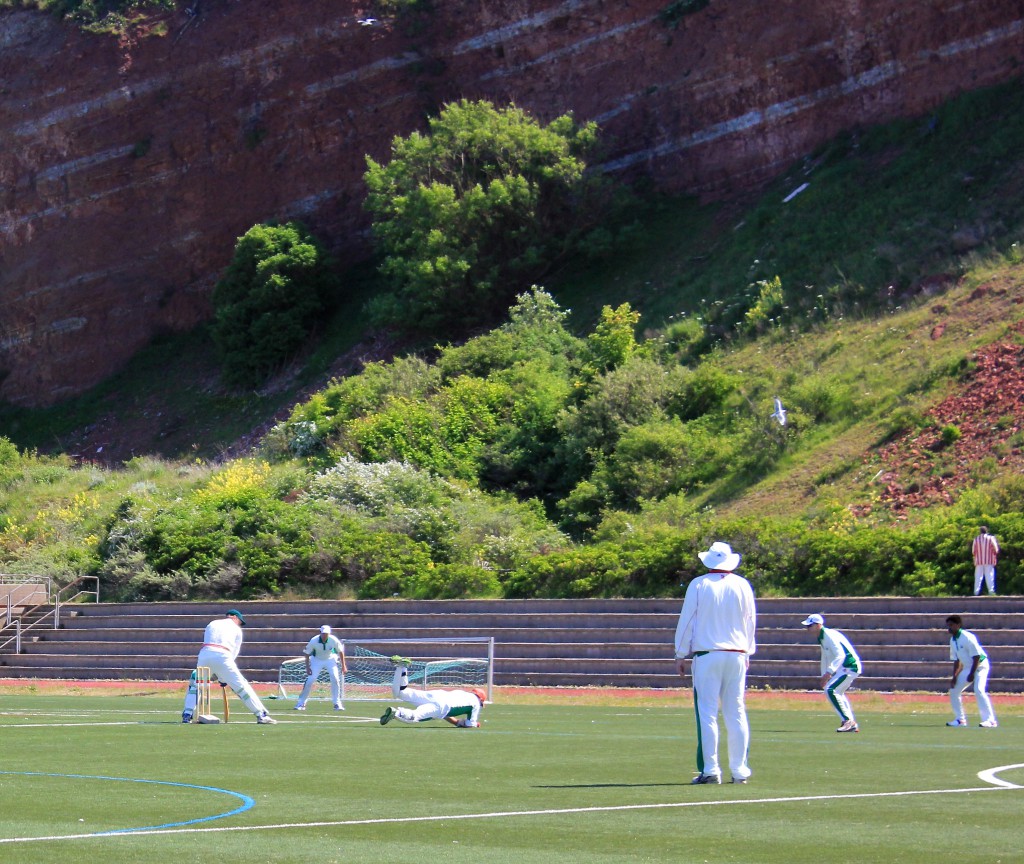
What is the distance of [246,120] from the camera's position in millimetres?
56750

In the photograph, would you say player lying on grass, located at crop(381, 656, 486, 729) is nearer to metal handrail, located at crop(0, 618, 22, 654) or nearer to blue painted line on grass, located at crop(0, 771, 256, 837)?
blue painted line on grass, located at crop(0, 771, 256, 837)

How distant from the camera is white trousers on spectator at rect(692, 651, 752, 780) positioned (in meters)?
10.8

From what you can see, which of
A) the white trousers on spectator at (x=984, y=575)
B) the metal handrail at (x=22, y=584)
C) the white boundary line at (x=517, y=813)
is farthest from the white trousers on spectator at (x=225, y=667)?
the metal handrail at (x=22, y=584)

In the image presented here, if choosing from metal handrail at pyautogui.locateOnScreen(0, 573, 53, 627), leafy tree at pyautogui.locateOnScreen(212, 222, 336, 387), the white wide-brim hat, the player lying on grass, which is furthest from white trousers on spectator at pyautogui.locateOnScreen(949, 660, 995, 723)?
leafy tree at pyautogui.locateOnScreen(212, 222, 336, 387)

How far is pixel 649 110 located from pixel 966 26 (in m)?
11.4

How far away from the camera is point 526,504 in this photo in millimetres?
37094

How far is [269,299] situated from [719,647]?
1741 inches

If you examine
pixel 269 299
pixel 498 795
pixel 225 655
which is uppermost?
pixel 269 299

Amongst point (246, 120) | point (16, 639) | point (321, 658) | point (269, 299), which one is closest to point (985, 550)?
point (321, 658)

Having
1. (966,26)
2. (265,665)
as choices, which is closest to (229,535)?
(265,665)

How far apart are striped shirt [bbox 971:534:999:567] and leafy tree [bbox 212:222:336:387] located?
32.8m

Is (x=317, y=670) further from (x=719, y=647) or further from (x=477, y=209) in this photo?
(x=477, y=209)

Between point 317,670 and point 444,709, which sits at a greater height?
point 317,670

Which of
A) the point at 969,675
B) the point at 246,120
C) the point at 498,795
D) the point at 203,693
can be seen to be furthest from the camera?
the point at 246,120
